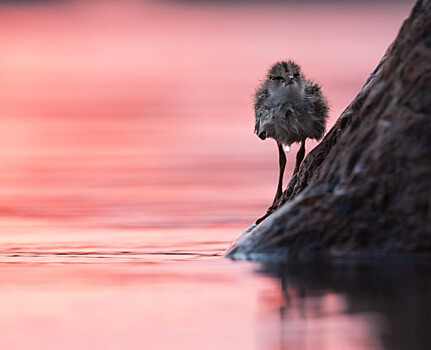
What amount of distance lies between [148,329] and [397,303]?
39.2 inches

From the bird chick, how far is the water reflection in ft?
7.36

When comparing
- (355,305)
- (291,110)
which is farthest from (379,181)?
(291,110)

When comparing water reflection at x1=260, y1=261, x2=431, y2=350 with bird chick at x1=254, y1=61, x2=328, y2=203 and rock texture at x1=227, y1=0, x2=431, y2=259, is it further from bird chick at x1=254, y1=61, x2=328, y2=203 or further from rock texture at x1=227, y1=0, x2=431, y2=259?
bird chick at x1=254, y1=61, x2=328, y2=203

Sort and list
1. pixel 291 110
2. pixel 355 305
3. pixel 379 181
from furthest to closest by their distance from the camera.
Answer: pixel 291 110
pixel 379 181
pixel 355 305

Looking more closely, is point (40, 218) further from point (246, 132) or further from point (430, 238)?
point (246, 132)

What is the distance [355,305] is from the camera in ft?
16.4

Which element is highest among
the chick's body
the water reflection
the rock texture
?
the chick's body

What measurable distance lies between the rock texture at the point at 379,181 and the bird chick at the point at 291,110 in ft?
4.45

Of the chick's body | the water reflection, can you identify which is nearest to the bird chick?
the chick's body

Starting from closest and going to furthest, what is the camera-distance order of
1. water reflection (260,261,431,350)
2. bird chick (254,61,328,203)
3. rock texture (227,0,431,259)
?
water reflection (260,261,431,350), rock texture (227,0,431,259), bird chick (254,61,328,203)

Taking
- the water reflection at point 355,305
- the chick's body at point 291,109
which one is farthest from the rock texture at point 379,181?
the chick's body at point 291,109

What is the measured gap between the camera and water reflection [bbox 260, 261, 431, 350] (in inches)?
168

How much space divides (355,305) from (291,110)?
3.68 metres

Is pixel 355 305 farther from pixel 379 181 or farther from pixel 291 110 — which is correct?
pixel 291 110
